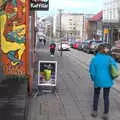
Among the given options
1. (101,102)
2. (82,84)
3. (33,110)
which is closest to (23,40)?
(33,110)

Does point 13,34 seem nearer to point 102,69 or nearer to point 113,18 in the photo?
point 102,69

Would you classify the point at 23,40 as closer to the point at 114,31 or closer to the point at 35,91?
the point at 35,91

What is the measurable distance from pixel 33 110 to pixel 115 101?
2919 millimetres

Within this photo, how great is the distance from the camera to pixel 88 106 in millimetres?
12242

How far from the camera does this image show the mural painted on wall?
39.6ft

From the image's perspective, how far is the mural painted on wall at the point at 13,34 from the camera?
1206cm

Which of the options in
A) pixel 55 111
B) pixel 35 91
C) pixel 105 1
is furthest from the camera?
pixel 105 1

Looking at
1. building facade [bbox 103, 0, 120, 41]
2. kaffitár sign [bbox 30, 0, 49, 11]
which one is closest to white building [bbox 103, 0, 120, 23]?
building facade [bbox 103, 0, 120, 41]

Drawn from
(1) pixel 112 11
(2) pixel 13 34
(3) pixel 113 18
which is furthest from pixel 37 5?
(1) pixel 112 11

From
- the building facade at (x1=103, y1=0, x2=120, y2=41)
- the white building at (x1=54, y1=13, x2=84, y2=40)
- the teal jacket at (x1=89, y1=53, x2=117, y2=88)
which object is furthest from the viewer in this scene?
the white building at (x1=54, y1=13, x2=84, y2=40)

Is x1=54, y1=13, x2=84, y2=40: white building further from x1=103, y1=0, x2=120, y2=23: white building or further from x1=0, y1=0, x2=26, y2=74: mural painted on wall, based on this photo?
x1=0, y1=0, x2=26, y2=74: mural painted on wall

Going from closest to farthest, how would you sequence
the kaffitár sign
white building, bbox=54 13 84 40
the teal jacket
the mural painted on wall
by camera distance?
the teal jacket < the mural painted on wall < the kaffitár sign < white building, bbox=54 13 84 40

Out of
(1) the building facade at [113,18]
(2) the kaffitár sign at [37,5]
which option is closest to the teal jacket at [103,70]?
(2) the kaffitár sign at [37,5]

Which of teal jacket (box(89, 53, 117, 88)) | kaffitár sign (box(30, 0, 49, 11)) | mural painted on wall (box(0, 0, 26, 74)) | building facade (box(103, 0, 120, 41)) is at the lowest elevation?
teal jacket (box(89, 53, 117, 88))
